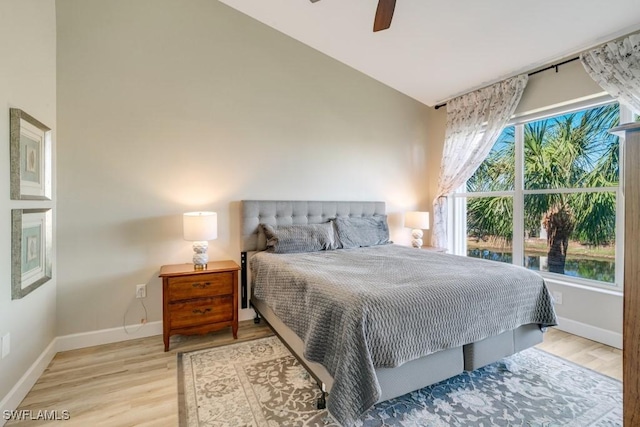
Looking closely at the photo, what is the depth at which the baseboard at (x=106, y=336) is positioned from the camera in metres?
2.57

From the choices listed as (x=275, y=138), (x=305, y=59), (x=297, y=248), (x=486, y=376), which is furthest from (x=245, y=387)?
(x=305, y=59)

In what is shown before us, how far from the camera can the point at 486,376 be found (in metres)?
2.15

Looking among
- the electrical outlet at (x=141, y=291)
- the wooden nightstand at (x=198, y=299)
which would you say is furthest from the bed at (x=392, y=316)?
the electrical outlet at (x=141, y=291)

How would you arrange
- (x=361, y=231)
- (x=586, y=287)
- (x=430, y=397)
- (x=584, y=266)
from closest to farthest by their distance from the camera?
1. (x=430, y=397)
2. (x=586, y=287)
3. (x=584, y=266)
4. (x=361, y=231)

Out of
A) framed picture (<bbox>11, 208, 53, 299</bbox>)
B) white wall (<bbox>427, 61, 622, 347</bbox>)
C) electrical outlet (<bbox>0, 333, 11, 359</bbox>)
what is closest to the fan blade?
white wall (<bbox>427, 61, 622, 347</bbox>)

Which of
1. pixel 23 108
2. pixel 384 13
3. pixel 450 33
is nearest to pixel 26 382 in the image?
pixel 23 108

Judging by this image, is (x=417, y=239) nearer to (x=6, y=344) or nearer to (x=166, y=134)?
(x=166, y=134)

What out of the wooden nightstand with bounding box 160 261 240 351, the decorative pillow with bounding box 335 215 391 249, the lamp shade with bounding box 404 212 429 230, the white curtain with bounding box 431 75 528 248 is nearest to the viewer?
the wooden nightstand with bounding box 160 261 240 351

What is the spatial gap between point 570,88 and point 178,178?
12.9 feet

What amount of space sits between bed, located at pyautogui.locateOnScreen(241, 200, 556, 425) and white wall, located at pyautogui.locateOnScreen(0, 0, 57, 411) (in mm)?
1588

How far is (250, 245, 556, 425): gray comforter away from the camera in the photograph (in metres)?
1.47

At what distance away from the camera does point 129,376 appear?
7.14ft
